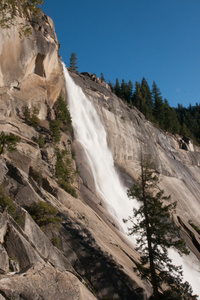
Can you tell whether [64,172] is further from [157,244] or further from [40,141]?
[157,244]

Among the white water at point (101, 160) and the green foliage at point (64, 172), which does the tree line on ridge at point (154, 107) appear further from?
the green foliage at point (64, 172)

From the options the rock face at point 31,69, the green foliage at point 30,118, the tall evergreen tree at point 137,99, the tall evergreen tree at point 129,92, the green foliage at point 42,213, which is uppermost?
the tall evergreen tree at point 129,92

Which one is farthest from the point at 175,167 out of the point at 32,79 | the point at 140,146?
the point at 32,79

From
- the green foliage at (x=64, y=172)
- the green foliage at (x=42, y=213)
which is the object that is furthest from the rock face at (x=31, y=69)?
the green foliage at (x=42, y=213)

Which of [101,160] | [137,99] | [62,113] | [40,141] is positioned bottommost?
[101,160]

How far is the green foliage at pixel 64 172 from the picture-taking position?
18.5 m

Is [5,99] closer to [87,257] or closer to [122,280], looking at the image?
[87,257]

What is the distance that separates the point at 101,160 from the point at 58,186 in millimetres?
13095

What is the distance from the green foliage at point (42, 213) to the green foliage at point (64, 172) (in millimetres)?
6475

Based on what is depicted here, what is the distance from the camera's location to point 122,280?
11.5m

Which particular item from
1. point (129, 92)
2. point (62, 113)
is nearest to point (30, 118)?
point (62, 113)

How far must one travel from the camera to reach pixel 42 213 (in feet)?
38.7

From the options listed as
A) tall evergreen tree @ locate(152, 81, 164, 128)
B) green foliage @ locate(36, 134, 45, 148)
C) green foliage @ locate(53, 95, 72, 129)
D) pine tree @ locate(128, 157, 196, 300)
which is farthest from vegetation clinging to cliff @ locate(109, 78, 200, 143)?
pine tree @ locate(128, 157, 196, 300)

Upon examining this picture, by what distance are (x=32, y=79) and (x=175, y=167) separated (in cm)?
Answer: 2762
